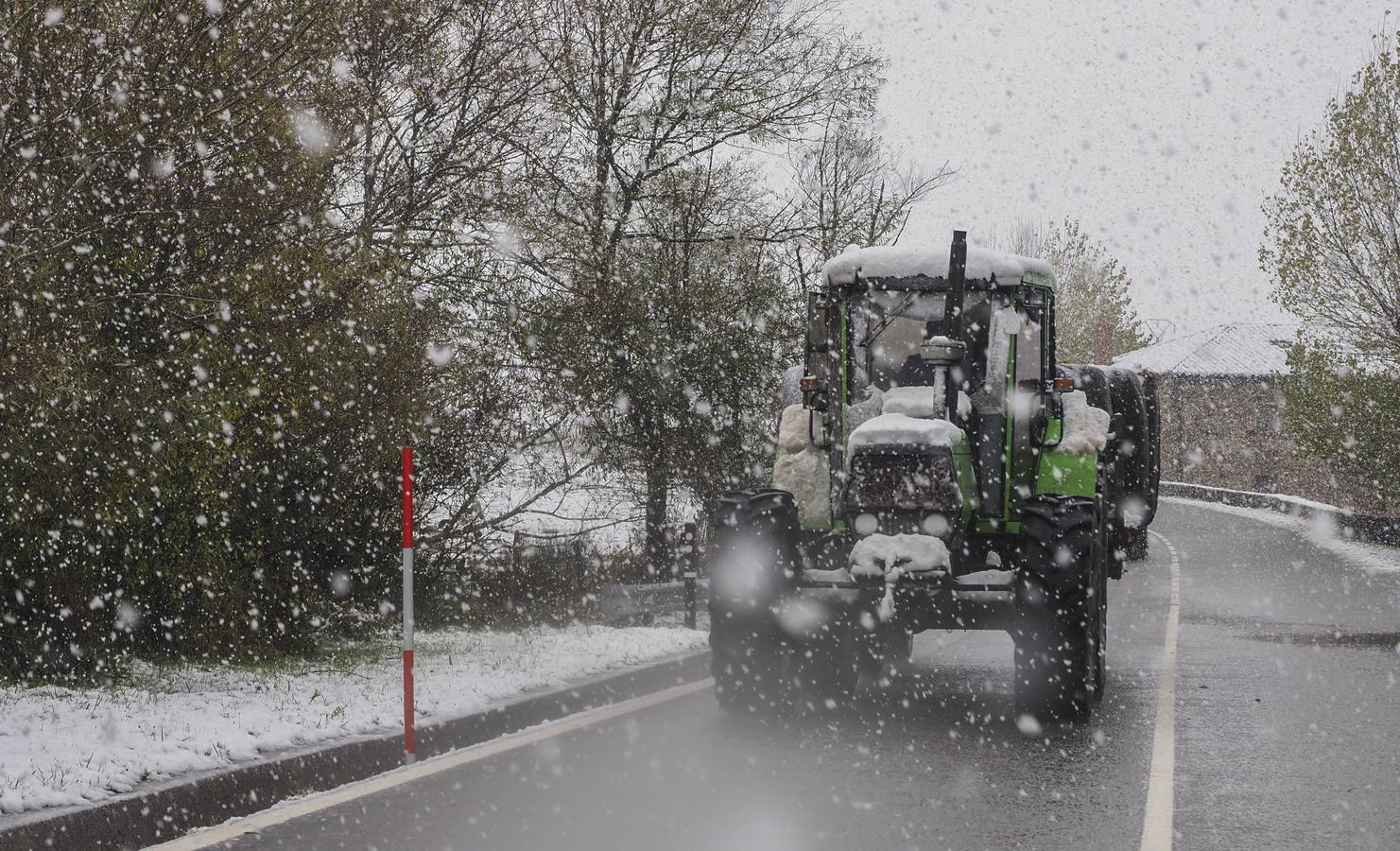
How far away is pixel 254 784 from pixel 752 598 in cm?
367

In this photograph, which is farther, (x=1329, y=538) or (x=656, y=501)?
(x=1329, y=538)

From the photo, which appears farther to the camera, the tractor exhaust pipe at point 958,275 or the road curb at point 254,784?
the tractor exhaust pipe at point 958,275

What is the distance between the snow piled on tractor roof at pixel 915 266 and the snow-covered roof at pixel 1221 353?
81.0m

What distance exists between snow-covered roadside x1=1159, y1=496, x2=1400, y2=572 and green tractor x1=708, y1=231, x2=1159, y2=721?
63.0ft

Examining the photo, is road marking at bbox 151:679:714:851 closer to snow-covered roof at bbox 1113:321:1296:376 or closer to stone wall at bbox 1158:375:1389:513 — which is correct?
stone wall at bbox 1158:375:1389:513

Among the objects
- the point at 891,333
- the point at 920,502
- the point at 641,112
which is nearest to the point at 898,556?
the point at 920,502

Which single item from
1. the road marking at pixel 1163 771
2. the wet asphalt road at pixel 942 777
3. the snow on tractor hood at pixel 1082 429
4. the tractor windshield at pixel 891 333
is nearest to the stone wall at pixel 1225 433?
the road marking at pixel 1163 771

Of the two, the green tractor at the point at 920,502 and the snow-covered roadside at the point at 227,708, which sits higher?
the green tractor at the point at 920,502

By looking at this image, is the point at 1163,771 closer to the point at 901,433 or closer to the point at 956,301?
the point at 901,433

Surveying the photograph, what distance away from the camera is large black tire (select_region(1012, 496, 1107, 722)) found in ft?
29.4

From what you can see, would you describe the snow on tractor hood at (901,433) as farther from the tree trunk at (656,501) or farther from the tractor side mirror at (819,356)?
the tree trunk at (656,501)

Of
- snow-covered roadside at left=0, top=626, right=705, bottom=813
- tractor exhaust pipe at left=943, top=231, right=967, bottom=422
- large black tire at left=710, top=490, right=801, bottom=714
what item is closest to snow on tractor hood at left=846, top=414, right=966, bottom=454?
tractor exhaust pipe at left=943, top=231, right=967, bottom=422

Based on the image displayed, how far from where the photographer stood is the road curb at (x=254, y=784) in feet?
17.9

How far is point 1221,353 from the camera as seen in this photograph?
93.1 m
